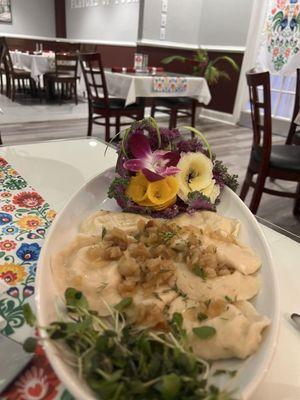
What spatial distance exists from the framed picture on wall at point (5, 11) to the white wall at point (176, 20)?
4842mm

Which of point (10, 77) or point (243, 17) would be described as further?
point (10, 77)

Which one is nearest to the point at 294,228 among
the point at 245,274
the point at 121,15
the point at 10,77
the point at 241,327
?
the point at 245,274

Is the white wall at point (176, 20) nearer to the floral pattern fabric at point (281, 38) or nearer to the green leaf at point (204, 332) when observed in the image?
the floral pattern fabric at point (281, 38)

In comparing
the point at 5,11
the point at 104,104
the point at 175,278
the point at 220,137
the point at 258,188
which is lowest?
the point at 220,137

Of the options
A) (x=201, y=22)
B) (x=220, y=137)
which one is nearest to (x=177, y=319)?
(x=220, y=137)

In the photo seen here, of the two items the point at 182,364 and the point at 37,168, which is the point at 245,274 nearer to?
the point at 182,364

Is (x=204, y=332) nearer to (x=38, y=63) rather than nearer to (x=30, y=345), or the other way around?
(x=30, y=345)

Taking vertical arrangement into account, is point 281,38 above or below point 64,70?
above

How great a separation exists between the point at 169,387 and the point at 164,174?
52cm

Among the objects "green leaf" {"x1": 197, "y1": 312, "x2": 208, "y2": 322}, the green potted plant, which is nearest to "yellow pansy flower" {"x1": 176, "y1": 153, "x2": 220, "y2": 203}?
"green leaf" {"x1": 197, "y1": 312, "x2": 208, "y2": 322}

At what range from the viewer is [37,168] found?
3.94 feet

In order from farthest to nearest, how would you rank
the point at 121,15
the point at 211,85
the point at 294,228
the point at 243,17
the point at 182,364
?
the point at 121,15, the point at 211,85, the point at 243,17, the point at 294,228, the point at 182,364

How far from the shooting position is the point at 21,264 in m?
0.72

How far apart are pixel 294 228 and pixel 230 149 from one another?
1.83 m
